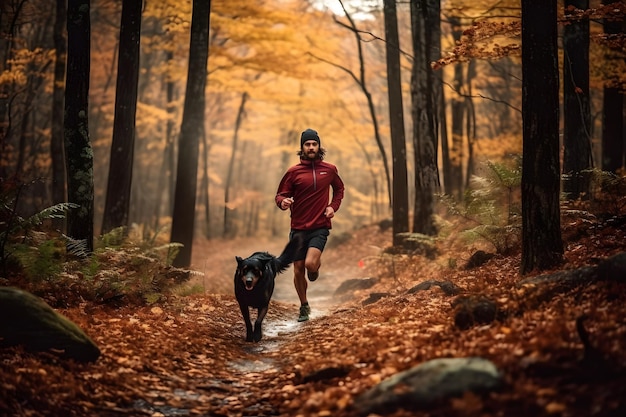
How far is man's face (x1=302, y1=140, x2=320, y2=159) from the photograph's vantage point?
26.2 ft

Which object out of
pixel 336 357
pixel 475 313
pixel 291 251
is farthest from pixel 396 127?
pixel 336 357

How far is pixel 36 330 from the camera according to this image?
15.3 ft

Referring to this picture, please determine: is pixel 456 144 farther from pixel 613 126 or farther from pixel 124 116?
pixel 124 116

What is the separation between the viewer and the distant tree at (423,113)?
38.9 ft

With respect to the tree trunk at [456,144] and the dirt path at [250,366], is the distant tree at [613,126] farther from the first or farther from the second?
the dirt path at [250,366]

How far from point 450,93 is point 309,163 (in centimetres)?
1343

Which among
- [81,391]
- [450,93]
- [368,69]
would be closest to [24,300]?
[81,391]

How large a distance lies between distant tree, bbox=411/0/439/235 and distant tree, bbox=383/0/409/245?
113cm

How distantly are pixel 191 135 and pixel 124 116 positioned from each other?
1659 mm

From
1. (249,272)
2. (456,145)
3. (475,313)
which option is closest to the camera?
(475,313)

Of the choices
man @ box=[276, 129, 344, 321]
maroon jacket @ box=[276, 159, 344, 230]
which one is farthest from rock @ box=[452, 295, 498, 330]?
maroon jacket @ box=[276, 159, 344, 230]

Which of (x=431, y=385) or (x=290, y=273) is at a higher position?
(x=431, y=385)

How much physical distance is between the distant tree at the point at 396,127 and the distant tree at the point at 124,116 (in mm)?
6407

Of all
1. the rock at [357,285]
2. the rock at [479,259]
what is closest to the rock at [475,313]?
the rock at [479,259]
